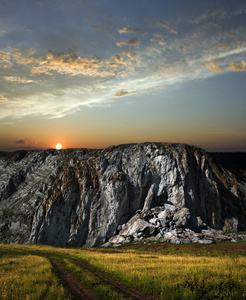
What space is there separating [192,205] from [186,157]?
514 inches

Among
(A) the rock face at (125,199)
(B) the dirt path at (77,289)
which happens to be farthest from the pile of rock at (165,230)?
(B) the dirt path at (77,289)

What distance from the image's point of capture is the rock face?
2085 inches

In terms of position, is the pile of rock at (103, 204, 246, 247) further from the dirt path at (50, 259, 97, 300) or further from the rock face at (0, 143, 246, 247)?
the dirt path at (50, 259, 97, 300)

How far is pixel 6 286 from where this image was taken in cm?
1338

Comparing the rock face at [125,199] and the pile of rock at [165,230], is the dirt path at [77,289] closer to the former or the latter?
the pile of rock at [165,230]

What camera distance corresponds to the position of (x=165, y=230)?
5056 cm

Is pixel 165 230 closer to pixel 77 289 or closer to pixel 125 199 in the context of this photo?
pixel 125 199

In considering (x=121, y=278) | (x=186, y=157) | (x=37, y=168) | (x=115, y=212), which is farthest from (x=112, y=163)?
(x=121, y=278)

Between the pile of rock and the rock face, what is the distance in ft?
0.72

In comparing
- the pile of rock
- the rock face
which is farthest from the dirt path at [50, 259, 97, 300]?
the rock face

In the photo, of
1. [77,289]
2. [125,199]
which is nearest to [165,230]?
[125,199]

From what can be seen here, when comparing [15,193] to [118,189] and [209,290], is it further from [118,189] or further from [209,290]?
[209,290]

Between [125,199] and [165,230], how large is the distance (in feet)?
40.8

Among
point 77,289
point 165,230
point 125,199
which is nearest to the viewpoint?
point 77,289
